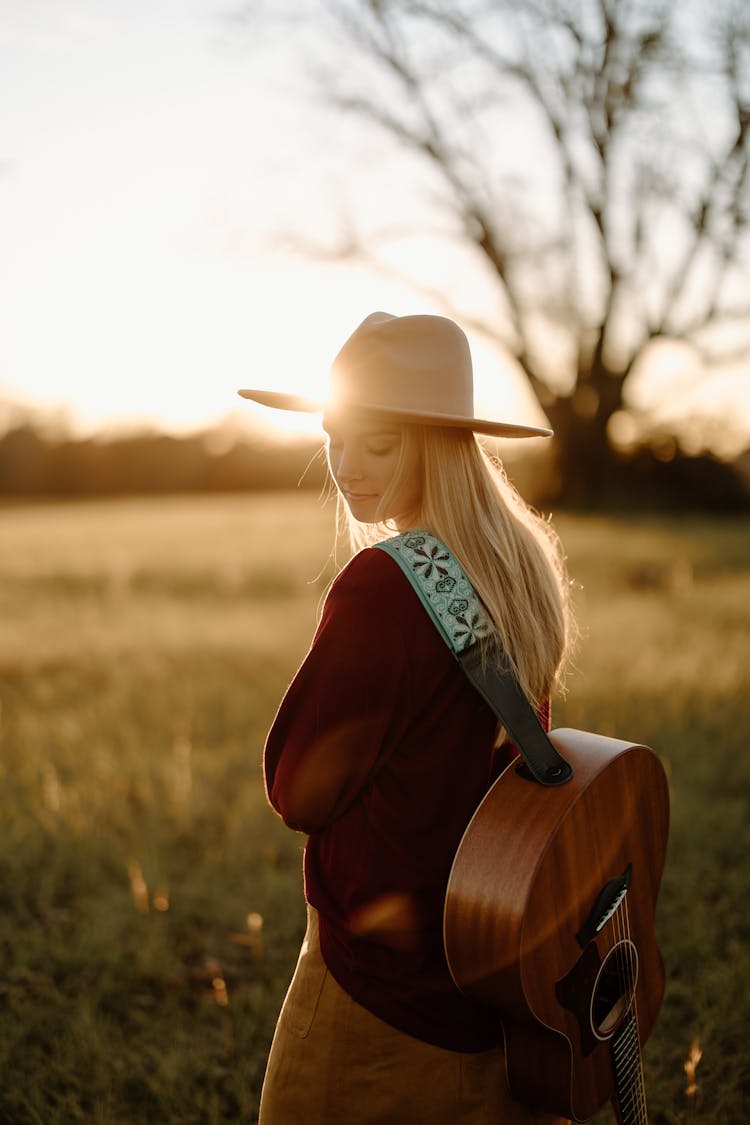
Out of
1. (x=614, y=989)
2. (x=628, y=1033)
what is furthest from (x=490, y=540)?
(x=628, y=1033)

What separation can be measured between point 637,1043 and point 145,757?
3919 mm

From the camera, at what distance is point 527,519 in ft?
5.66

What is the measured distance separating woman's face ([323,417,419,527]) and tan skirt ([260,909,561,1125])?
869 millimetres

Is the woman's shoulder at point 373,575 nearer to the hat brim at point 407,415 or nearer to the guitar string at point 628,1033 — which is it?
the hat brim at point 407,415

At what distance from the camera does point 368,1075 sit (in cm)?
156

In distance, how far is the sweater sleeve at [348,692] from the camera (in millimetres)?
1394

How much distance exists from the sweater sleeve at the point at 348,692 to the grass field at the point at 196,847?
4.91 ft

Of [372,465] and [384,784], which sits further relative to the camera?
[372,465]

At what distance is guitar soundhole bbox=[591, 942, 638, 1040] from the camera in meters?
1.62

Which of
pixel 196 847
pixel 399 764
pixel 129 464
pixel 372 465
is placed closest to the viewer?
pixel 399 764

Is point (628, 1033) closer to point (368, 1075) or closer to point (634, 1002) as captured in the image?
point (634, 1002)

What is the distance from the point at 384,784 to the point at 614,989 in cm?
65

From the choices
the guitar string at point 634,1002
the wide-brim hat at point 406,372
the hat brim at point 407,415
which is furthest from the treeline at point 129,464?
the guitar string at point 634,1002

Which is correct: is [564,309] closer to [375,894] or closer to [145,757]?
[145,757]
